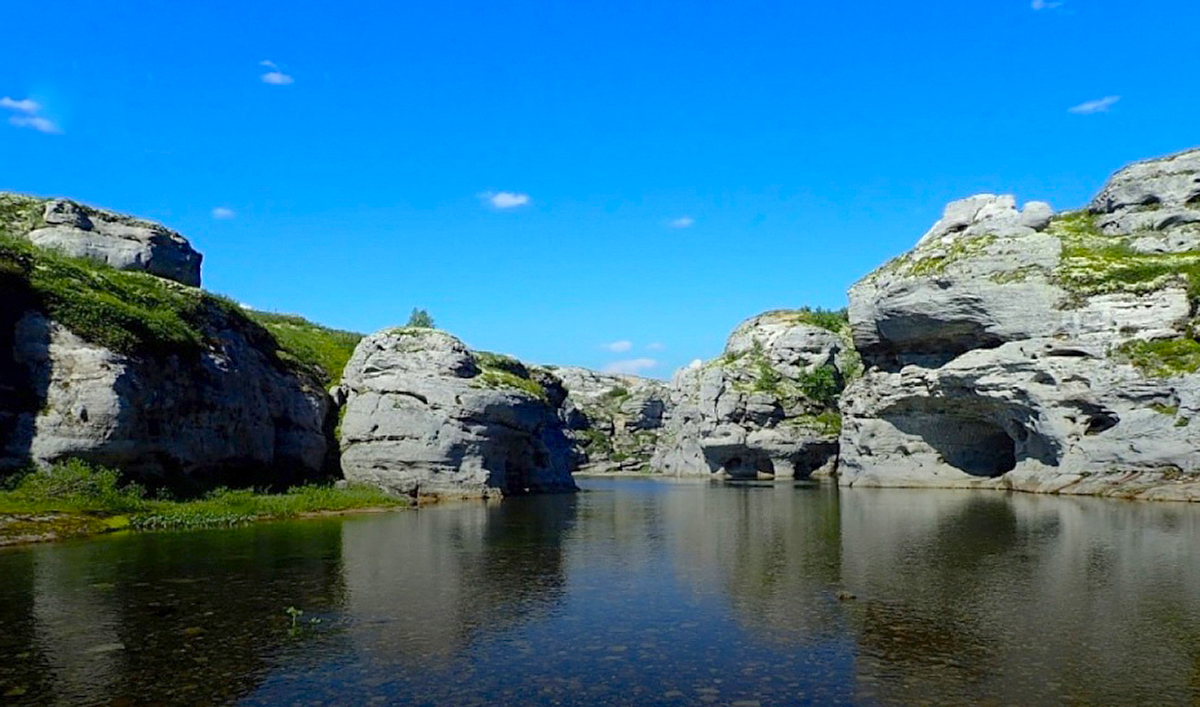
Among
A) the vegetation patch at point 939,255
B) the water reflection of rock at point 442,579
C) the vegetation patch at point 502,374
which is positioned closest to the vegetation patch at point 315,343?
the vegetation patch at point 502,374

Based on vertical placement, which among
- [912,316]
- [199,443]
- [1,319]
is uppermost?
[912,316]

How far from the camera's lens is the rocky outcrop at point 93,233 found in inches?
2224

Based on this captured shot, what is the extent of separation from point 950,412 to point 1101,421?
65.8 feet

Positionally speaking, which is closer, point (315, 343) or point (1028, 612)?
point (1028, 612)

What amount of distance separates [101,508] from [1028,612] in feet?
122

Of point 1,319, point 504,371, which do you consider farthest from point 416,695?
point 504,371

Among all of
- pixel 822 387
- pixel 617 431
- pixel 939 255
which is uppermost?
pixel 939 255

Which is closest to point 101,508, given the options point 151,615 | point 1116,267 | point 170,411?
point 170,411

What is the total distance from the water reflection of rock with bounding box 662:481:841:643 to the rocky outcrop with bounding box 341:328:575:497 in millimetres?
14899

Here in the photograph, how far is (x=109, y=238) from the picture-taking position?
5850cm

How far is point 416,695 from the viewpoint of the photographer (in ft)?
48.0

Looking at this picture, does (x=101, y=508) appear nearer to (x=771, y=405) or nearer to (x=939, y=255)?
(x=939, y=255)

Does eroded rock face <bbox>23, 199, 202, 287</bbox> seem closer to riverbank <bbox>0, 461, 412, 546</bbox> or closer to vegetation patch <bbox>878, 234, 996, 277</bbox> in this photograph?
riverbank <bbox>0, 461, 412, 546</bbox>

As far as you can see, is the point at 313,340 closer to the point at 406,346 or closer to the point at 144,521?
the point at 406,346
